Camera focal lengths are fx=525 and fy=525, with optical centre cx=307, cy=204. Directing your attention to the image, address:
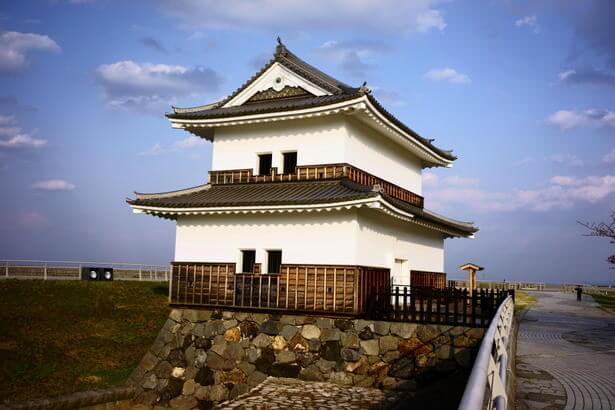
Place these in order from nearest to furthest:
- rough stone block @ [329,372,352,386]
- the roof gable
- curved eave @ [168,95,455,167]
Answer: rough stone block @ [329,372,352,386]
curved eave @ [168,95,455,167]
the roof gable

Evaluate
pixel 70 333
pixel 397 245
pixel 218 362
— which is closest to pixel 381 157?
pixel 397 245

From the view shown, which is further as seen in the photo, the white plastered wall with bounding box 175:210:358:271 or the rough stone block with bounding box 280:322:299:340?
the white plastered wall with bounding box 175:210:358:271

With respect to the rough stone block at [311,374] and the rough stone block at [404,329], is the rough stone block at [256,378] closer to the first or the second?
the rough stone block at [311,374]

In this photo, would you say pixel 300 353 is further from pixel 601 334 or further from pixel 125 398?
pixel 601 334

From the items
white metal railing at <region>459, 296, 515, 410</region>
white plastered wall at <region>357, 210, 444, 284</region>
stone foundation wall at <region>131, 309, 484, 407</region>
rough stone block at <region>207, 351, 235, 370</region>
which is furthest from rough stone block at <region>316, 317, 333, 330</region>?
Result: white metal railing at <region>459, 296, 515, 410</region>

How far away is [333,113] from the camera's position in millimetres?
17438

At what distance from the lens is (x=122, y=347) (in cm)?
1941

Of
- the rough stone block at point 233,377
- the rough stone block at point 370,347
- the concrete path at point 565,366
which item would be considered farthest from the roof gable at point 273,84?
the concrete path at point 565,366

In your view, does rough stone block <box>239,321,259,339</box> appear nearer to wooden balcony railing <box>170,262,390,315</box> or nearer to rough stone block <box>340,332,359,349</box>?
wooden balcony railing <box>170,262,390,315</box>

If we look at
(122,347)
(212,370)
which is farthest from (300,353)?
(122,347)

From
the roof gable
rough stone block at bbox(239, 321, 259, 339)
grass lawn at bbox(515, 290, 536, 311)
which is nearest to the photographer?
rough stone block at bbox(239, 321, 259, 339)

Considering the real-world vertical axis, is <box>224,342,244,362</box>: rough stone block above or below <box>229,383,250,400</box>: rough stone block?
above

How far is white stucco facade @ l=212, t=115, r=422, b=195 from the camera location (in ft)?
59.3

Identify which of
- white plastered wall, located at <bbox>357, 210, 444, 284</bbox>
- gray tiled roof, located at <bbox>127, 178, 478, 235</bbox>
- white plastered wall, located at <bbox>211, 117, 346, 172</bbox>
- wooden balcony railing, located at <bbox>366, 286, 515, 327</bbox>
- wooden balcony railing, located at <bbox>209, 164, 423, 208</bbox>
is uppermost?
white plastered wall, located at <bbox>211, 117, 346, 172</bbox>
